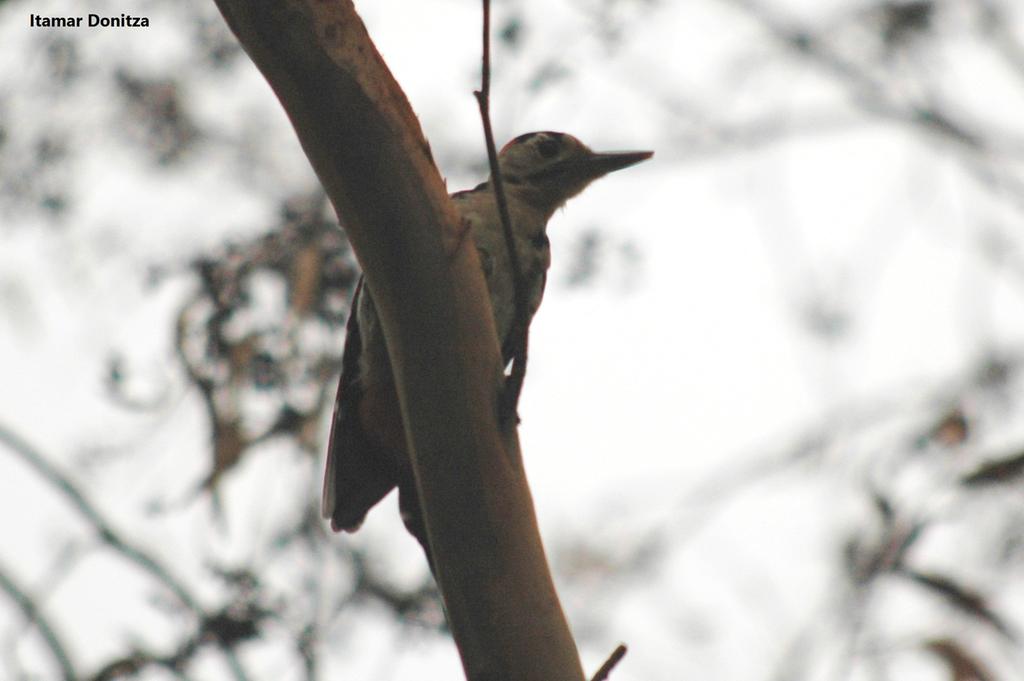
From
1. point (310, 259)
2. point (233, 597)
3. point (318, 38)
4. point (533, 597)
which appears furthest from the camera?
point (310, 259)

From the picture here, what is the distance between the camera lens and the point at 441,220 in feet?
6.19

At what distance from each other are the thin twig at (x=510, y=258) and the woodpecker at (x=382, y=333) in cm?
41

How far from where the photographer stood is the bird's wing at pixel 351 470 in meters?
2.84

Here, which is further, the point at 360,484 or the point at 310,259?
the point at 310,259

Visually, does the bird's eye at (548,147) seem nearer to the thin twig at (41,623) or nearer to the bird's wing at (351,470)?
the bird's wing at (351,470)

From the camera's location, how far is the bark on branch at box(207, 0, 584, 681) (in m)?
1.81

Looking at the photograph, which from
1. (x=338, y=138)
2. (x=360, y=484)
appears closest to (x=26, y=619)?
(x=360, y=484)

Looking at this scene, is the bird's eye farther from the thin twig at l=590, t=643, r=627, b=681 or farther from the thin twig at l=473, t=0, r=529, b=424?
the thin twig at l=590, t=643, r=627, b=681

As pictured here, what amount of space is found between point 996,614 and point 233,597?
189 centimetres

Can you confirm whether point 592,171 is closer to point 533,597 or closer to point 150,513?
point 150,513

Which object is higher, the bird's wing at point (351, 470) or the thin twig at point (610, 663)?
the bird's wing at point (351, 470)

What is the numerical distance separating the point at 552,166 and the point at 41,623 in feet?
6.08

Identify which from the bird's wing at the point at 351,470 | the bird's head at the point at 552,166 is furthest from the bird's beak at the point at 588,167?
the bird's wing at the point at 351,470

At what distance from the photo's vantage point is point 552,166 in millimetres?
3557
